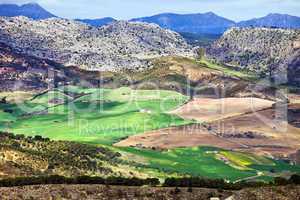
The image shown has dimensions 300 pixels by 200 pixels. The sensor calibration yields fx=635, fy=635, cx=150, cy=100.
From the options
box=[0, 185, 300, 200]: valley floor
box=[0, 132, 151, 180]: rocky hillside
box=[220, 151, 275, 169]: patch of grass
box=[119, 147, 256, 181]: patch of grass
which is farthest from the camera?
box=[220, 151, 275, 169]: patch of grass

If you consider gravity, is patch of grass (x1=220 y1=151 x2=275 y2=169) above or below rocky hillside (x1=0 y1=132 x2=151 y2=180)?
below

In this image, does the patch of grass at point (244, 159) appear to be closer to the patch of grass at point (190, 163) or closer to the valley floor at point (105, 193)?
the patch of grass at point (190, 163)

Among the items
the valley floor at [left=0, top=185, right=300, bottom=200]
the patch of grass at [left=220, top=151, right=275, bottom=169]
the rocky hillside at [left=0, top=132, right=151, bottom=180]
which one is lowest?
the patch of grass at [left=220, top=151, right=275, bottom=169]

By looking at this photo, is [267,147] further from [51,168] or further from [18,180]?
[18,180]

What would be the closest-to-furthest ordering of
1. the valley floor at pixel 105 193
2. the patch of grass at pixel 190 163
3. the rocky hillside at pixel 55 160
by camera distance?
1. the valley floor at pixel 105 193
2. the rocky hillside at pixel 55 160
3. the patch of grass at pixel 190 163

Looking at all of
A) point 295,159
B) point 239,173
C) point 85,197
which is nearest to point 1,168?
point 85,197

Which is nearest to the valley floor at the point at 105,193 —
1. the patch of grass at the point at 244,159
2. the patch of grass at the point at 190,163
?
the patch of grass at the point at 190,163

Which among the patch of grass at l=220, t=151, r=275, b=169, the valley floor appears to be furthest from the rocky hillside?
the valley floor

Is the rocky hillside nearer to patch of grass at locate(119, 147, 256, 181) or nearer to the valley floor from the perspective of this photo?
patch of grass at locate(119, 147, 256, 181)

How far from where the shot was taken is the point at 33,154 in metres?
133

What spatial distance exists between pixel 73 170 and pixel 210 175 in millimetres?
40804

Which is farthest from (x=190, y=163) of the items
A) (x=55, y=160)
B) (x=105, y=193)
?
(x=105, y=193)

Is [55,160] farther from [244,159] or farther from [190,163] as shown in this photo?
[244,159]

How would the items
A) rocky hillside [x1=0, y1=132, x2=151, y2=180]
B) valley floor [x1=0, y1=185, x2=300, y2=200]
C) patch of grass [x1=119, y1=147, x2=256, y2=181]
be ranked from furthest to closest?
1. patch of grass [x1=119, y1=147, x2=256, y2=181]
2. rocky hillside [x1=0, y1=132, x2=151, y2=180]
3. valley floor [x1=0, y1=185, x2=300, y2=200]
